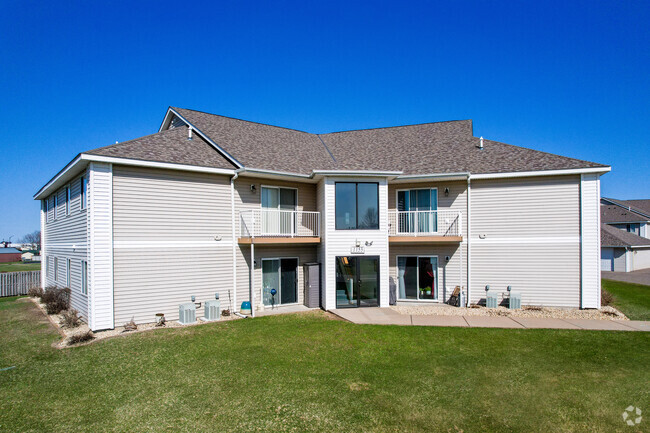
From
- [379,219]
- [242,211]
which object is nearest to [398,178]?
[379,219]

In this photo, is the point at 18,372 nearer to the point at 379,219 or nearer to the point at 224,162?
the point at 224,162

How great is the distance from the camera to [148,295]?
1205 cm

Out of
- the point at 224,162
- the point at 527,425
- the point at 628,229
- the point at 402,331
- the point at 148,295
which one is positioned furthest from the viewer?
the point at 628,229

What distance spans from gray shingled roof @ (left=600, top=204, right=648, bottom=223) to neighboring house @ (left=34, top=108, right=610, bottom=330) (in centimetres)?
3248

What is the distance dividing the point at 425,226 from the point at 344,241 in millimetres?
3806

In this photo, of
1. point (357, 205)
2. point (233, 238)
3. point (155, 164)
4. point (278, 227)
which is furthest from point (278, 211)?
point (155, 164)

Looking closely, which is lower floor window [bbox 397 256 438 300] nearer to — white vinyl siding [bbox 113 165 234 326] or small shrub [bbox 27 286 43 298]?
white vinyl siding [bbox 113 165 234 326]

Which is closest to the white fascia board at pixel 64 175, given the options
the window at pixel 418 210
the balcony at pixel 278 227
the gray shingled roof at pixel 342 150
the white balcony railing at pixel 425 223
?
the gray shingled roof at pixel 342 150

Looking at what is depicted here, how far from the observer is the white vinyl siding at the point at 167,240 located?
11.7m

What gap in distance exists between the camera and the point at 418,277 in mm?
15570

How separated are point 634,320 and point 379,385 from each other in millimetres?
10804

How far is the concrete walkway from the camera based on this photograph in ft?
37.1

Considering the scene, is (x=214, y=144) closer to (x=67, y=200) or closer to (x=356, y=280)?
(x=67, y=200)

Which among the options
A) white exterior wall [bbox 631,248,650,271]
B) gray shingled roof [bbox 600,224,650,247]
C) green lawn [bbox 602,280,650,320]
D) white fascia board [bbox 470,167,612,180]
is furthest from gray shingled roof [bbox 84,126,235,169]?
white exterior wall [bbox 631,248,650,271]
